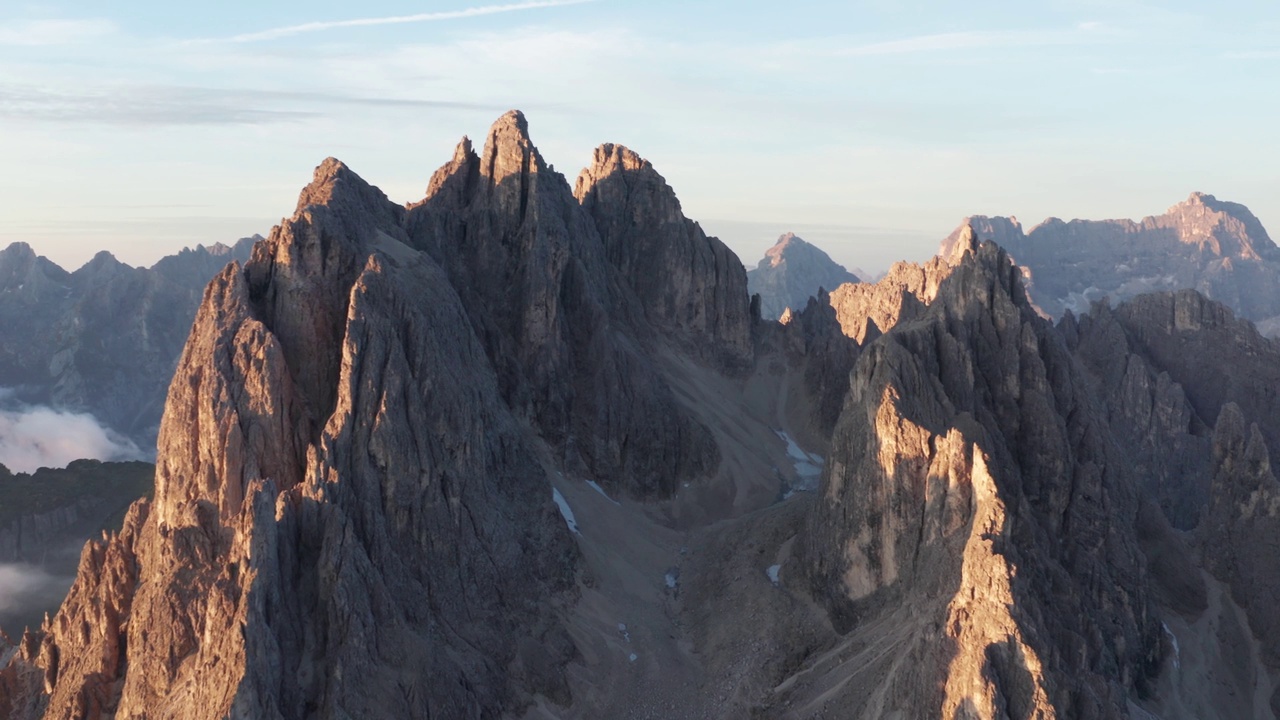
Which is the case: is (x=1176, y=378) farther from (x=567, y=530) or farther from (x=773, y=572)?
(x=567, y=530)

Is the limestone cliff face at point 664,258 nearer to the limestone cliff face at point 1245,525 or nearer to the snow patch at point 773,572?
the snow patch at point 773,572

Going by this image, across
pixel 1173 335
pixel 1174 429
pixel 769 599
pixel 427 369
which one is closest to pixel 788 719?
pixel 769 599

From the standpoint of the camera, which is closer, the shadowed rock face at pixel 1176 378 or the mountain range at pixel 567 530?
the mountain range at pixel 567 530

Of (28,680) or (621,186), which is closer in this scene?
(28,680)

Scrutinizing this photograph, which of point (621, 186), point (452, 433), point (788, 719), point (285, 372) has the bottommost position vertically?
point (788, 719)

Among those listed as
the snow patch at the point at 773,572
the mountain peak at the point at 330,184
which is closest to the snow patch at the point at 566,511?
the snow patch at the point at 773,572

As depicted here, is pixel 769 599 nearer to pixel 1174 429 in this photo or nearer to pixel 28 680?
pixel 28 680
